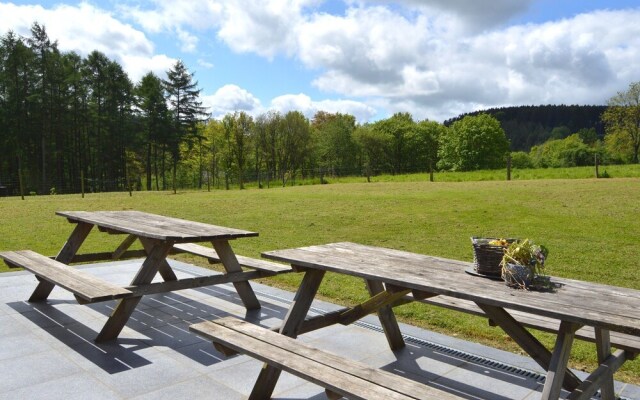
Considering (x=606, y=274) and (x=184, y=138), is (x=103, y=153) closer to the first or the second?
(x=184, y=138)

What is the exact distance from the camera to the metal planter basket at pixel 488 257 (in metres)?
2.69

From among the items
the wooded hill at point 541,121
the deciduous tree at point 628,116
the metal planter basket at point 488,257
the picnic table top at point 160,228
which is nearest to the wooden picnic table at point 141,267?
the picnic table top at point 160,228

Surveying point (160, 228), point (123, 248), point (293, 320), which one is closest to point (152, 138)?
point (123, 248)

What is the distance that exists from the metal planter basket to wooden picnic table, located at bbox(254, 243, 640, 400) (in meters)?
0.09

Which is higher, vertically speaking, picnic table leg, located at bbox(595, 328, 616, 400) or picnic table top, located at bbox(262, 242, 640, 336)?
picnic table top, located at bbox(262, 242, 640, 336)

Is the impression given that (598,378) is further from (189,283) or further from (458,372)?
(189,283)

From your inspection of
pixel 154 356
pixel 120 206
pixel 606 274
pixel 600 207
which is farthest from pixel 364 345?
pixel 120 206

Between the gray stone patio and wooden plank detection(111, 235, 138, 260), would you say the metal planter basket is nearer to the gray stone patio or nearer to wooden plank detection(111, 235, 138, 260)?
the gray stone patio

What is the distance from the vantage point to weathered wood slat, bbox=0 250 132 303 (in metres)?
3.45

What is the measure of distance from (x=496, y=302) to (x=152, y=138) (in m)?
46.4

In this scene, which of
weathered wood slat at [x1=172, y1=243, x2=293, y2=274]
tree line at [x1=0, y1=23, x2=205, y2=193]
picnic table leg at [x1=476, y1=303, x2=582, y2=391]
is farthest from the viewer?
tree line at [x1=0, y1=23, x2=205, y2=193]

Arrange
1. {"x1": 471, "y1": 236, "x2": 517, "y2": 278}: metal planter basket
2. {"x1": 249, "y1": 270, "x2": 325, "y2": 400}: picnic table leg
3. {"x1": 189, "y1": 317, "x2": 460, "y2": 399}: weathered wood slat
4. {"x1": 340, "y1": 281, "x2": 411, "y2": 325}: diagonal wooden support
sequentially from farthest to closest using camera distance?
{"x1": 340, "y1": 281, "x2": 411, "y2": 325}: diagonal wooden support, {"x1": 249, "y1": 270, "x2": 325, "y2": 400}: picnic table leg, {"x1": 471, "y1": 236, "x2": 517, "y2": 278}: metal planter basket, {"x1": 189, "y1": 317, "x2": 460, "y2": 399}: weathered wood slat

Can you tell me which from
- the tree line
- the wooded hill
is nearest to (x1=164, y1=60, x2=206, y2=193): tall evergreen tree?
the tree line

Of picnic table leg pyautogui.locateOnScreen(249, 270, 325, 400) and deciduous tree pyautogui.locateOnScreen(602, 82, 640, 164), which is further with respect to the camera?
deciduous tree pyautogui.locateOnScreen(602, 82, 640, 164)
